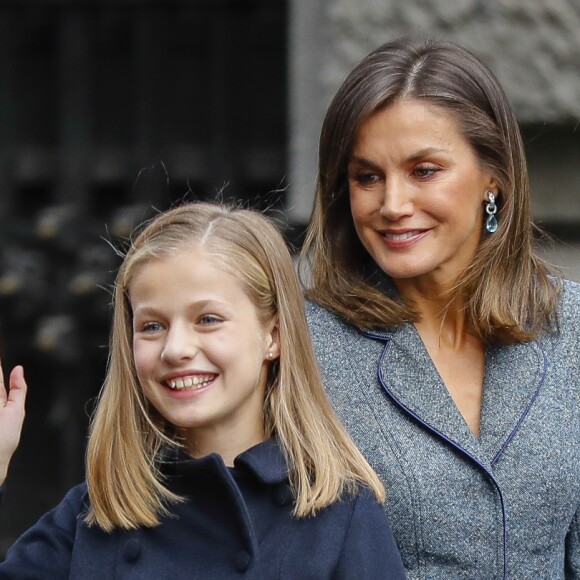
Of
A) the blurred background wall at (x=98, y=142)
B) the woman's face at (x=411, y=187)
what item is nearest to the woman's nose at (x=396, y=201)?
the woman's face at (x=411, y=187)

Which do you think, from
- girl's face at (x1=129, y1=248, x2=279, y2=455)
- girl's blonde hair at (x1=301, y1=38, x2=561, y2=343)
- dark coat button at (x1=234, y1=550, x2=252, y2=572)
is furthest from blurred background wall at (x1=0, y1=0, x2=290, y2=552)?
dark coat button at (x1=234, y1=550, x2=252, y2=572)

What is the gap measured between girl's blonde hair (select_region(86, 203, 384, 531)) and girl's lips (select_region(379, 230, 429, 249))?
0.19 metres

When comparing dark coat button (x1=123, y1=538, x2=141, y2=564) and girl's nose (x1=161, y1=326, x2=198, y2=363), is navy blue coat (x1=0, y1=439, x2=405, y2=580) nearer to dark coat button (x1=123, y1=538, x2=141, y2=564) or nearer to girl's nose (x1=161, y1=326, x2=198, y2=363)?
dark coat button (x1=123, y1=538, x2=141, y2=564)

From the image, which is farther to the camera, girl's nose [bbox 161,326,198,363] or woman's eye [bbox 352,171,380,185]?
woman's eye [bbox 352,171,380,185]

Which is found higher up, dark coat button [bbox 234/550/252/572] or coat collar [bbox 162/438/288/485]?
coat collar [bbox 162/438/288/485]

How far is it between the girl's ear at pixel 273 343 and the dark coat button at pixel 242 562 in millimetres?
318

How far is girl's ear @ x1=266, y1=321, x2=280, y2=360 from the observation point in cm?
243

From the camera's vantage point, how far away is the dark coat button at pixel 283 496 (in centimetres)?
235

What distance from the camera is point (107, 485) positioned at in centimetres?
238

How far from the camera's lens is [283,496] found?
2.35 metres

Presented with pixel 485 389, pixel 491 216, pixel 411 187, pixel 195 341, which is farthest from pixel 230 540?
pixel 491 216

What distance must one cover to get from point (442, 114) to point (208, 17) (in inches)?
61.6

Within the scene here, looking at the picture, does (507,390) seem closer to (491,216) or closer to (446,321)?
(446,321)

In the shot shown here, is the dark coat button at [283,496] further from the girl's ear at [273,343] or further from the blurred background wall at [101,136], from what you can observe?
the blurred background wall at [101,136]
